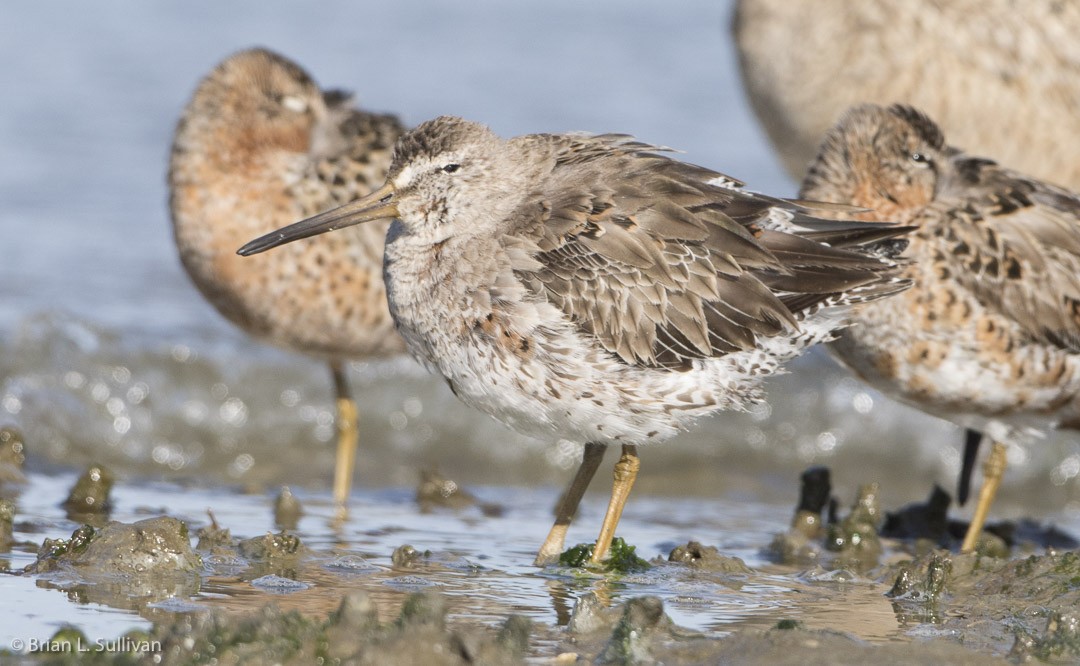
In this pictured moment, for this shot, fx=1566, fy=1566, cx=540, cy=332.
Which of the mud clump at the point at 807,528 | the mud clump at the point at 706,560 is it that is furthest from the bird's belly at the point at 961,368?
the mud clump at the point at 706,560

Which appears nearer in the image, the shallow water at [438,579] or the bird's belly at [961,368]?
the shallow water at [438,579]

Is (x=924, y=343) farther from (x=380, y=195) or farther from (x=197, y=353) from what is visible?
(x=197, y=353)

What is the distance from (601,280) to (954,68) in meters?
4.07

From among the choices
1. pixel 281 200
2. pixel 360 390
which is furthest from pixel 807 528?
pixel 360 390

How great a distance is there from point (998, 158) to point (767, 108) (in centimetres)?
128

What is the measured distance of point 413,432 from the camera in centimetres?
924

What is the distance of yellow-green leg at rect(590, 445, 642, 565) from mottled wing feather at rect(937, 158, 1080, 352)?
1.46 metres

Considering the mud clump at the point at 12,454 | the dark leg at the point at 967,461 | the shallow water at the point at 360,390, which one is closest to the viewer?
the shallow water at the point at 360,390

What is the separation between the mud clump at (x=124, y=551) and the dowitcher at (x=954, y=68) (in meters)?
4.76

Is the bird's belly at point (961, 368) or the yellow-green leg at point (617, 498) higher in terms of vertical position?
the bird's belly at point (961, 368)

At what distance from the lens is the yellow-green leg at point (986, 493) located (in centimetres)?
621

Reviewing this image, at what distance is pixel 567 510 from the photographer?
5.67 m

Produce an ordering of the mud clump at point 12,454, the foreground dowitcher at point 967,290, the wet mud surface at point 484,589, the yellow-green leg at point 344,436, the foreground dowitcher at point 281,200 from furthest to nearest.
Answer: the yellow-green leg at point 344,436, the foreground dowitcher at point 281,200, the mud clump at point 12,454, the foreground dowitcher at point 967,290, the wet mud surface at point 484,589

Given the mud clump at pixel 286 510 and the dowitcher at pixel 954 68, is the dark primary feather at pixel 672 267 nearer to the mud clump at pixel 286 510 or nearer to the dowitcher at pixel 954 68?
the mud clump at pixel 286 510
